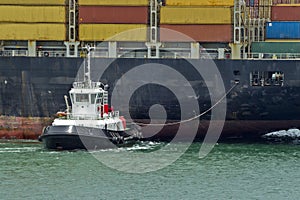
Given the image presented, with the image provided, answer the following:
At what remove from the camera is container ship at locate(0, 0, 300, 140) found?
54688 millimetres

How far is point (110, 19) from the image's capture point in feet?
184

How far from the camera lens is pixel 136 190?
37.5 metres

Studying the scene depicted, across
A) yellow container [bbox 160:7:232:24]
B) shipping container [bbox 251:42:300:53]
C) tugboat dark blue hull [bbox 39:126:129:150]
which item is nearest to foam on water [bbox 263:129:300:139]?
shipping container [bbox 251:42:300:53]

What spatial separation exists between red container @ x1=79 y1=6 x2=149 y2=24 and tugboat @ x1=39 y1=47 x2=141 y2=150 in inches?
169

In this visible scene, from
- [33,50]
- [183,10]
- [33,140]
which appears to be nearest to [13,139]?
[33,140]

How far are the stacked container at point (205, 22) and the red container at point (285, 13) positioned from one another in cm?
313

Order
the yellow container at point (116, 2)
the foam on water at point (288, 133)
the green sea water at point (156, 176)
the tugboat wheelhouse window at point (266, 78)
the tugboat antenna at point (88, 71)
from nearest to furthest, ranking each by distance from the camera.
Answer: the green sea water at point (156, 176), the tugboat antenna at point (88, 71), the foam on water at point (288, 133), the tugboat wheelhouse window at point (266, 78), the yellow container at point (116, 2)

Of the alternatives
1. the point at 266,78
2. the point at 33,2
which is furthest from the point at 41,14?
the point at 266,78

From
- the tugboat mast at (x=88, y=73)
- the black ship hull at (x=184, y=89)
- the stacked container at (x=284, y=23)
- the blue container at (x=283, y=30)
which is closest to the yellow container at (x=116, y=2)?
the tugboat mast at (x=88, y=73)

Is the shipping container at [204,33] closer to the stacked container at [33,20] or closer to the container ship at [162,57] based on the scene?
the container ship at [162,57]

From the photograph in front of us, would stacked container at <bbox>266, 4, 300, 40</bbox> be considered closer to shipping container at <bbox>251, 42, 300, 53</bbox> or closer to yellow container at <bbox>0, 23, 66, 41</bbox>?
shipping container at <bbox>251, 42, 300, 53</bbox>

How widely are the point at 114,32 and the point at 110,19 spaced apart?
Answer: 851mm

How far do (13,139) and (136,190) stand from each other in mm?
18845

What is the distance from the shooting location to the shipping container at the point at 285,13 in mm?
56125
